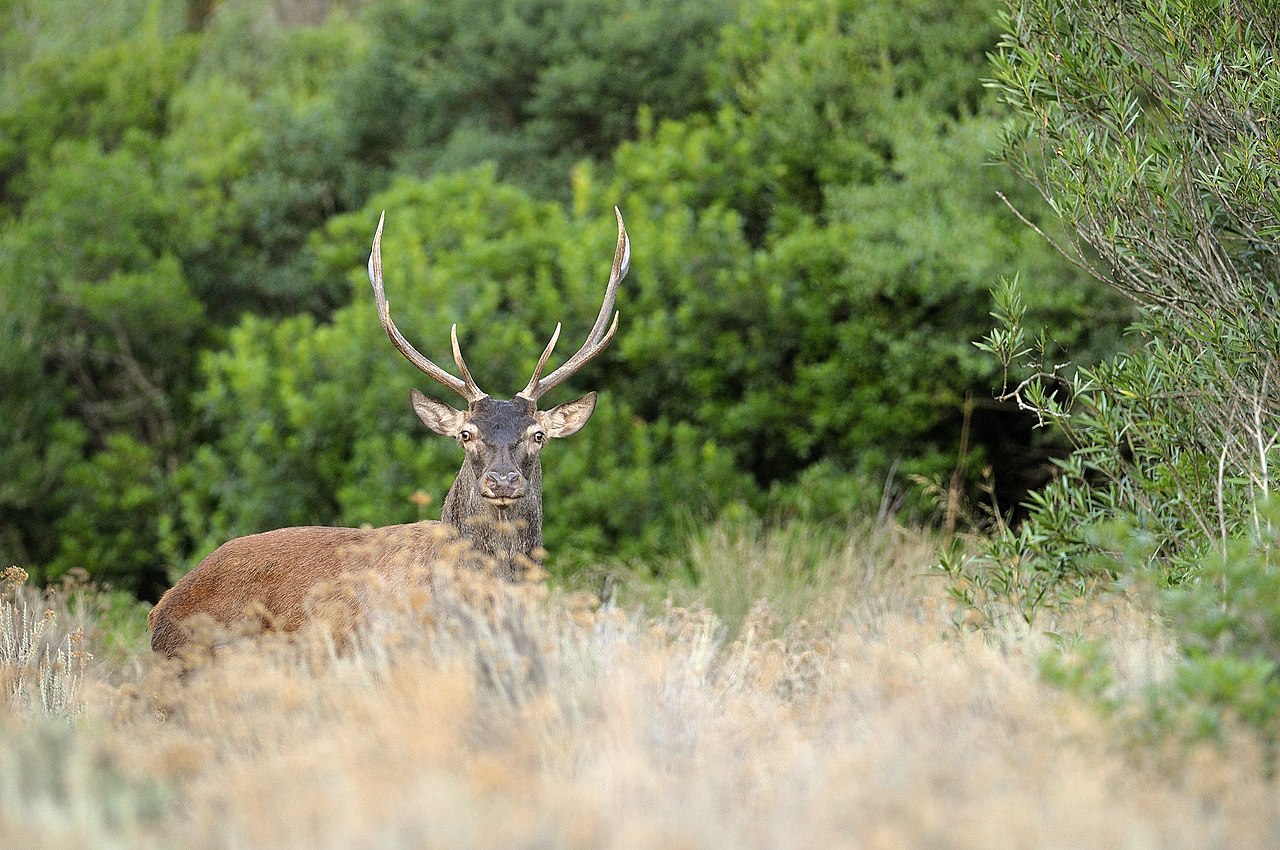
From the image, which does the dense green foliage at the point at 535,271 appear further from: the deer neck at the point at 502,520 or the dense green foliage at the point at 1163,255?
the deer neck at the point at 502,520

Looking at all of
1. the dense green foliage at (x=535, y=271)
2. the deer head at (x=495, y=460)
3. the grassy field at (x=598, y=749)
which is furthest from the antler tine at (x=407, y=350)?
the dense green foliage at (x=535, y=271)

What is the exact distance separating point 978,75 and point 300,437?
6.30m

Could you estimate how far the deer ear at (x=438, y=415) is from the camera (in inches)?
254

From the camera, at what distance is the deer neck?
610 centimetres

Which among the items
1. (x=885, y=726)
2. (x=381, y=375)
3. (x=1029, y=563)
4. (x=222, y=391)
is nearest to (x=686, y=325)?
(x=381, y=375)

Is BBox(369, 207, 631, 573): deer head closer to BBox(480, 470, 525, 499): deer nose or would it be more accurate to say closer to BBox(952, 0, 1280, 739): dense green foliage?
BBox(480, 470, 525, 499): deer nose

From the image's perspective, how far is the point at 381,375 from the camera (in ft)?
38.1

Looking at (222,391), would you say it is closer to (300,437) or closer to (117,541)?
(300,437)

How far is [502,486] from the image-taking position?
5.79m

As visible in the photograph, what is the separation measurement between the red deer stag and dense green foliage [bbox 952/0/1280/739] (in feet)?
6.40

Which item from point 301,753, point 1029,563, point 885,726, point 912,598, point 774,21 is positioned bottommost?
point 912,598

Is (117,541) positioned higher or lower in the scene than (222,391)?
lower

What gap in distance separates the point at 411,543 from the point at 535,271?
6.49 meters

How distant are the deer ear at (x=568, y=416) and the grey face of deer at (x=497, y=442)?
0.24 feet
